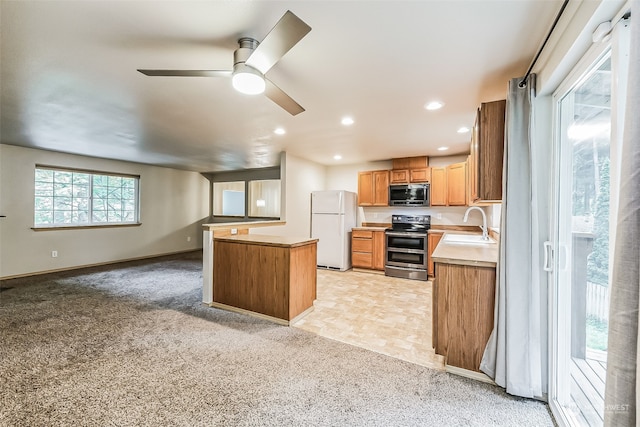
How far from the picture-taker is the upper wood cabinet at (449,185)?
477cm

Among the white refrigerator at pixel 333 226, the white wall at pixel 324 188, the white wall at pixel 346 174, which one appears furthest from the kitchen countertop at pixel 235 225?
the white wall at pixel 346 174

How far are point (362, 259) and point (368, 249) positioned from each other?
9.6 inches

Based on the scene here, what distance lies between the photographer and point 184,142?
4328 mm

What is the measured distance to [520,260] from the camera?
1.73 meters

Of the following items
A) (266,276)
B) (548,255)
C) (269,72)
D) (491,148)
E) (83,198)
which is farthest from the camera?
(83,198)

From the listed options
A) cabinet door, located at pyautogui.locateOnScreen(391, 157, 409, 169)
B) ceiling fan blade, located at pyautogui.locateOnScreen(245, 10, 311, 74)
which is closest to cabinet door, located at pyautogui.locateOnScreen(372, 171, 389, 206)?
cabinet door, located at pyautogui.locateOnScreen(391, 157, 409, 169)

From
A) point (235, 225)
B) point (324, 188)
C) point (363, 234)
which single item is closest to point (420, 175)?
point (363, 234)

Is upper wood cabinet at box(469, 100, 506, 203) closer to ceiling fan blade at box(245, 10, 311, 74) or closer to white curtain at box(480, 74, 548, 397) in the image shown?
white curtain at box(480, 74, 548, 397)

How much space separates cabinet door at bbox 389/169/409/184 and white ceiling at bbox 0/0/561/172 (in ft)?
4.77

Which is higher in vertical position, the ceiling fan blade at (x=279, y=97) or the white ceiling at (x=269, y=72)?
the white ceiling at (x=269, y=72)

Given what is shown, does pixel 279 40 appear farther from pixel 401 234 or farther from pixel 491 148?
pixel 401 234

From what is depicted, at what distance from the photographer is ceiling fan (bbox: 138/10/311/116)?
1351 millimetres

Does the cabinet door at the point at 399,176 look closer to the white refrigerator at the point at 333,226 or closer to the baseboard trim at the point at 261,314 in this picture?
the white refrigerator at the point at 333,226

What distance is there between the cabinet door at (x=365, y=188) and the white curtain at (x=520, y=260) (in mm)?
3872
